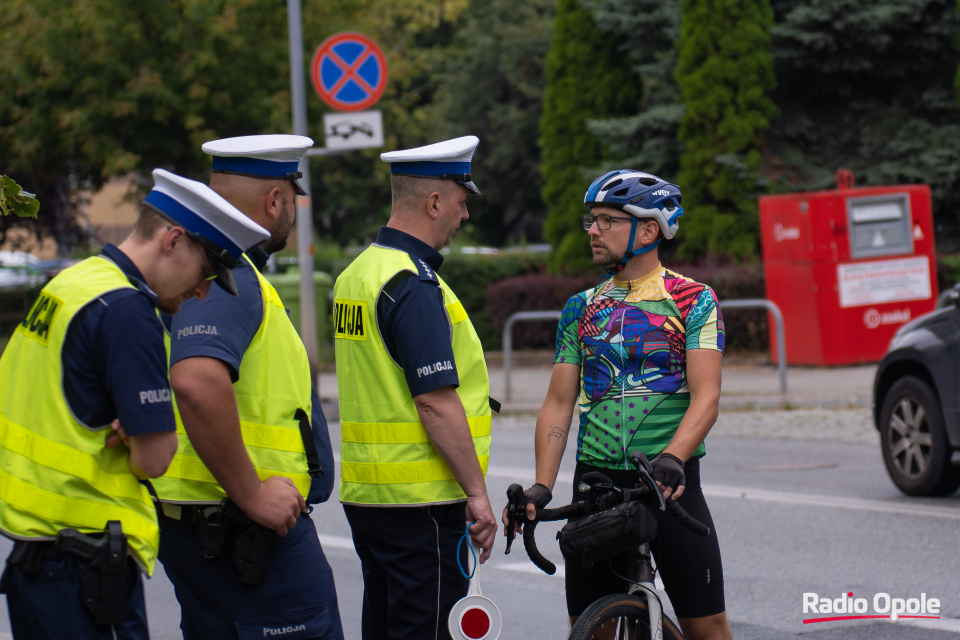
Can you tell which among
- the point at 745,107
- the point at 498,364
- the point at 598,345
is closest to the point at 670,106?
the point at 745,107

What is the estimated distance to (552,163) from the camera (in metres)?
20.4

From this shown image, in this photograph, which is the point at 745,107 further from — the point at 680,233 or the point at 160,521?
the point at 160,521

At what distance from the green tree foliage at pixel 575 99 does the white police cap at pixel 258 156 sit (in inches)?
659

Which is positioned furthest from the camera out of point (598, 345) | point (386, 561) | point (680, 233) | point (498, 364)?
point (680, 233)

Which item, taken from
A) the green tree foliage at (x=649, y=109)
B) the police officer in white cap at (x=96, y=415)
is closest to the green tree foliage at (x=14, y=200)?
the police officer in white cap at (x=96, y=415)

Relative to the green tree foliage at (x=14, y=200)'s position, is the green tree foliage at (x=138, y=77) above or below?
above

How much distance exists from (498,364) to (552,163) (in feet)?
13.9

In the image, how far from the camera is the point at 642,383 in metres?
3.57

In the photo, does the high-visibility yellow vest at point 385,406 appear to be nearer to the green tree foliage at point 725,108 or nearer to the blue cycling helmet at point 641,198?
the blue cycling helmet at point 641,198

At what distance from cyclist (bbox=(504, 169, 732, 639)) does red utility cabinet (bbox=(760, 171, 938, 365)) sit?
11.5 m

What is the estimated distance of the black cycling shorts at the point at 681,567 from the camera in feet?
11.4

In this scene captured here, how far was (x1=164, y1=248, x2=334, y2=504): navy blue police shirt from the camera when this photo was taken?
2953 mm
